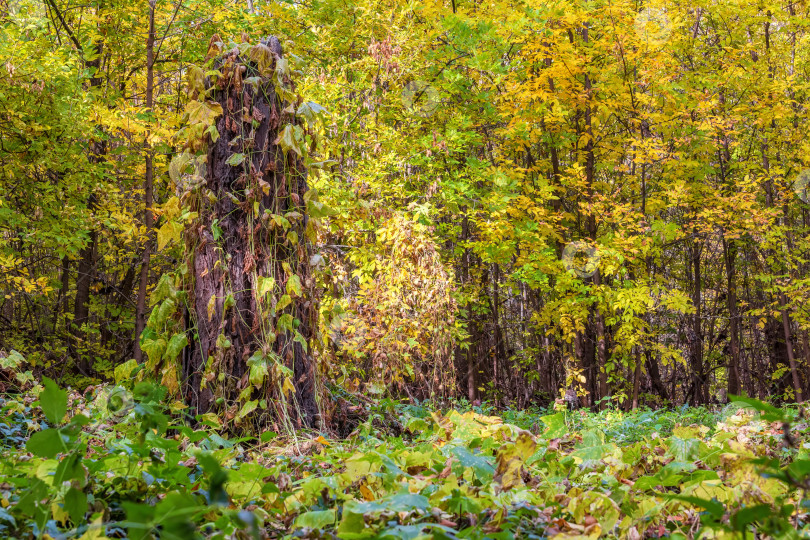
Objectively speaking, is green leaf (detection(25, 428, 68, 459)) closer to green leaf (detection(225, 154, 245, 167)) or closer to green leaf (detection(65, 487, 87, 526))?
green leaf (detection(65, 487, 87, 526))

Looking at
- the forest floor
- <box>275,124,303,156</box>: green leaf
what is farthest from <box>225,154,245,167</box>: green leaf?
the forest floor

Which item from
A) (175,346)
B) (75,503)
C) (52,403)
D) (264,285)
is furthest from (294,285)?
(75,503)

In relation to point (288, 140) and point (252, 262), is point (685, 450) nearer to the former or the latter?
point (252, 262)

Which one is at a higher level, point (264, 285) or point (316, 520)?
point (264, 285)

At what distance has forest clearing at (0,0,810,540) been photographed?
1460mm

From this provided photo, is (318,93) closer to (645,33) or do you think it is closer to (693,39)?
(645,33)

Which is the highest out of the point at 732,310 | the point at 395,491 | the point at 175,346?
the point at 175,346

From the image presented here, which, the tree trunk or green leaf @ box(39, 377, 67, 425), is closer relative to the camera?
green leaf @ box(39, 377, 67, 425)

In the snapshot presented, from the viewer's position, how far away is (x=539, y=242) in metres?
7.21

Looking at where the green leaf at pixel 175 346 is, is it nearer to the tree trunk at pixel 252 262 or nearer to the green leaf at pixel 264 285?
the tree trunk at pixel 252 262

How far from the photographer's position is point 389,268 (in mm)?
5434

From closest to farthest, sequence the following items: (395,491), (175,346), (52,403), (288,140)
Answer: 1. (52,403)
2. (395,491)
3. (175,346)
4. (288,140)

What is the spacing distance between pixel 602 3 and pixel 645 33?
62cm

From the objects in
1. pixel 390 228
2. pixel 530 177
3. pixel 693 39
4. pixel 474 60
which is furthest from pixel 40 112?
pixel 693 39
